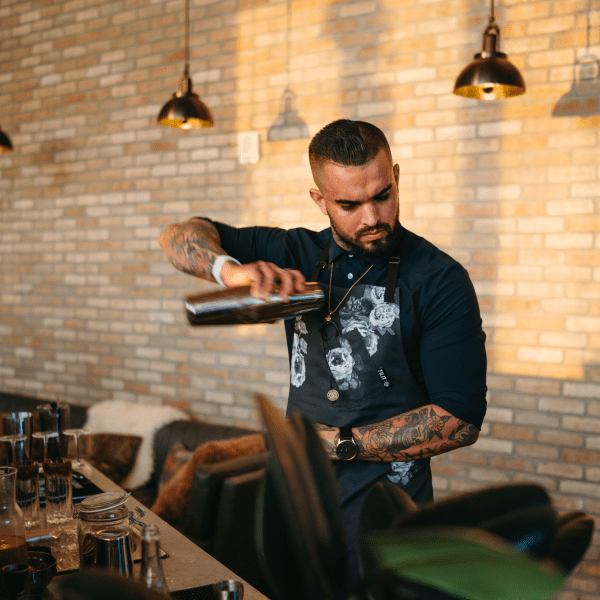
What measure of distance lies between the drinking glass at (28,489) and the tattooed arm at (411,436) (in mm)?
837

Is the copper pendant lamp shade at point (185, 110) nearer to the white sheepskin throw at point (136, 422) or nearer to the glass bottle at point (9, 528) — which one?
the white sheepskin throw at point (136, 422)

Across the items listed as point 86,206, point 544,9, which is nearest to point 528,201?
point 544,9

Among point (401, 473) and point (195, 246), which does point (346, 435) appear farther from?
point (195, 246)

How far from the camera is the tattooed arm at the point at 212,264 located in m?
1.32

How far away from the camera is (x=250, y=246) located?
1941 millimetres

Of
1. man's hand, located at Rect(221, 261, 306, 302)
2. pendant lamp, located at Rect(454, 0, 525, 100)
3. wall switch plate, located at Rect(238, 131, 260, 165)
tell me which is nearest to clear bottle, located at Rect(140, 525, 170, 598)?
man's hand, located at Rect(221, 261, 306, 302)

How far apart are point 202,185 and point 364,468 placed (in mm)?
2714

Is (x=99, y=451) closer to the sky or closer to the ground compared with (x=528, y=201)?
closer to the ground

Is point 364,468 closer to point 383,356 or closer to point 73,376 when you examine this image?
point 383,356

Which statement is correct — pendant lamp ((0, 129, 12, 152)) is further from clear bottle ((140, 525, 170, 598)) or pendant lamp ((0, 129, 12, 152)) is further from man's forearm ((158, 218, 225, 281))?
clear bottle ((140, 525, 170, 598))

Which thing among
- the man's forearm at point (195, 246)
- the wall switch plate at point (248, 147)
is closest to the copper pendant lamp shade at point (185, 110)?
the wall switch plate at point (248, 147)

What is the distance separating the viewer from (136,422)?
388 cm

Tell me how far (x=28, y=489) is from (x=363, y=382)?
97cm

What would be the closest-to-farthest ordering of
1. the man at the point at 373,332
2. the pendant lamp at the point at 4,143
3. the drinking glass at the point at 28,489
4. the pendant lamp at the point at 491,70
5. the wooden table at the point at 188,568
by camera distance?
the wooden table at the point at 188,568 → the man at the point at 373,332 → the drinking glass at the point at 28,489 → the pendant lamp at the point at 491,70 → the pendant lamp at the point at 4,143
